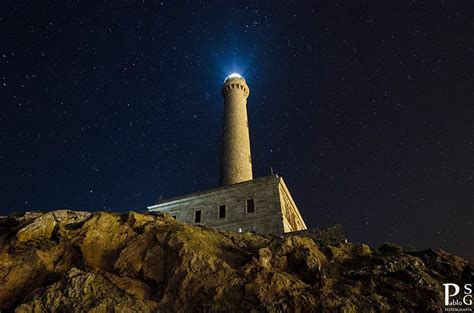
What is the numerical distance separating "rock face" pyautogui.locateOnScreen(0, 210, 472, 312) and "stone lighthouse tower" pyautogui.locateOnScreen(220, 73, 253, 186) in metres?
15.8

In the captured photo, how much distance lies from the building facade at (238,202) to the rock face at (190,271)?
10.6 metres

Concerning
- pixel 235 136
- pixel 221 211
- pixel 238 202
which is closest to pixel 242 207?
pixel 238 202

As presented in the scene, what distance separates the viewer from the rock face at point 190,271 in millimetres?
6863

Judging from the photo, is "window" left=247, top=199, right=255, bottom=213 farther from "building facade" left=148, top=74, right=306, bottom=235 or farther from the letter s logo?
the letter s logo

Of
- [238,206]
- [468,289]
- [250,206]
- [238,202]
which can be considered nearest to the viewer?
[468,289]

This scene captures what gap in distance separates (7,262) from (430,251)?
14.6 m

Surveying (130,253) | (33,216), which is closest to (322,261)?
(130,253)

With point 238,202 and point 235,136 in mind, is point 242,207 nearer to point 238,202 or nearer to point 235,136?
point 238,202

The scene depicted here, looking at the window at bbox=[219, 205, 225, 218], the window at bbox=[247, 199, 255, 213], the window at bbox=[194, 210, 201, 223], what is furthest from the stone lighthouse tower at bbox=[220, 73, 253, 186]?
the window at bbox=[194, 210, 201, 223]

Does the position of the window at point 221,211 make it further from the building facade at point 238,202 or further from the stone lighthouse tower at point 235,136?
the stone lighthouse tower at point 235,136

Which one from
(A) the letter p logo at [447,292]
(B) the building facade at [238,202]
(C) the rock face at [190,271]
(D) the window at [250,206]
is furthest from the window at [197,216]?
(A) the letter p logo at [447,292]

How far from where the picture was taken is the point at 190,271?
766 cm

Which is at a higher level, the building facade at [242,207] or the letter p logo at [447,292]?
the building facade at [242,207]

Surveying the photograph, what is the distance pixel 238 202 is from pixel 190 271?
48.5 feet
